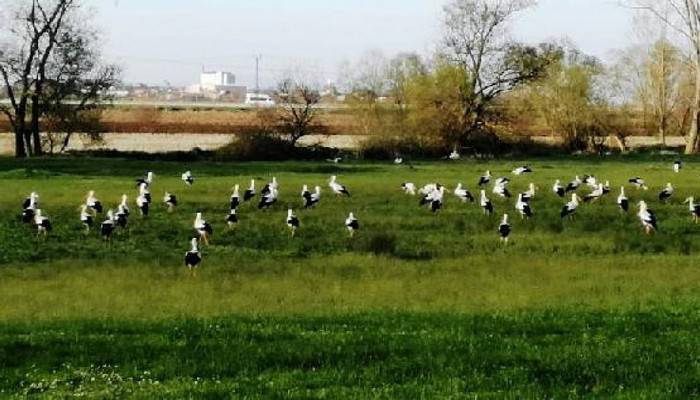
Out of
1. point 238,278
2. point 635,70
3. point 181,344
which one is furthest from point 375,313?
point 635,70

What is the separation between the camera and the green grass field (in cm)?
1095

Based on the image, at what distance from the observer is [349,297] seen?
22406 mm

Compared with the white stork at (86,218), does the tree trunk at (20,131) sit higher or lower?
higher

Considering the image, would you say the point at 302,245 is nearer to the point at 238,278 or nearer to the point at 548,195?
the point at 238,278

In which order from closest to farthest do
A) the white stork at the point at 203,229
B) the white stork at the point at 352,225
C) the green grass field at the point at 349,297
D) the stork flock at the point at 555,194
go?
the green grass field at the point at 349,297 < the white stork at the point at 203,229 < the white stork at the point at 352,225 < the stork flock at the point at 555,194

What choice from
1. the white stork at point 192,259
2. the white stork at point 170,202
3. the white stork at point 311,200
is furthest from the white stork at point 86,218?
the white stork at point 311,200

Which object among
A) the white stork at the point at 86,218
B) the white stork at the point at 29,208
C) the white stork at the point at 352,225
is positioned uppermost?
the white stork at the point at 29,208

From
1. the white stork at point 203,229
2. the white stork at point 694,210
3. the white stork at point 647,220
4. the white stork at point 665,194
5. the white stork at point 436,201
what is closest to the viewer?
the white stork at point 203,229

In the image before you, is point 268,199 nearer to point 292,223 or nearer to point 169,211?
point 169,211

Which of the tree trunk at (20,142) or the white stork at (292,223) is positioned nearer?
the white stork at (292,223)

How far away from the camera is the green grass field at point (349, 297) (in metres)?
11.0

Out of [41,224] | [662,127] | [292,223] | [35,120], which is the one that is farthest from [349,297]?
[662,127]

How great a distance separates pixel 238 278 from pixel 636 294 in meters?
10.1

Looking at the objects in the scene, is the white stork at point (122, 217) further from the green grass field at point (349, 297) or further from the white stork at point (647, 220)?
the white stork at point (647, 220)
